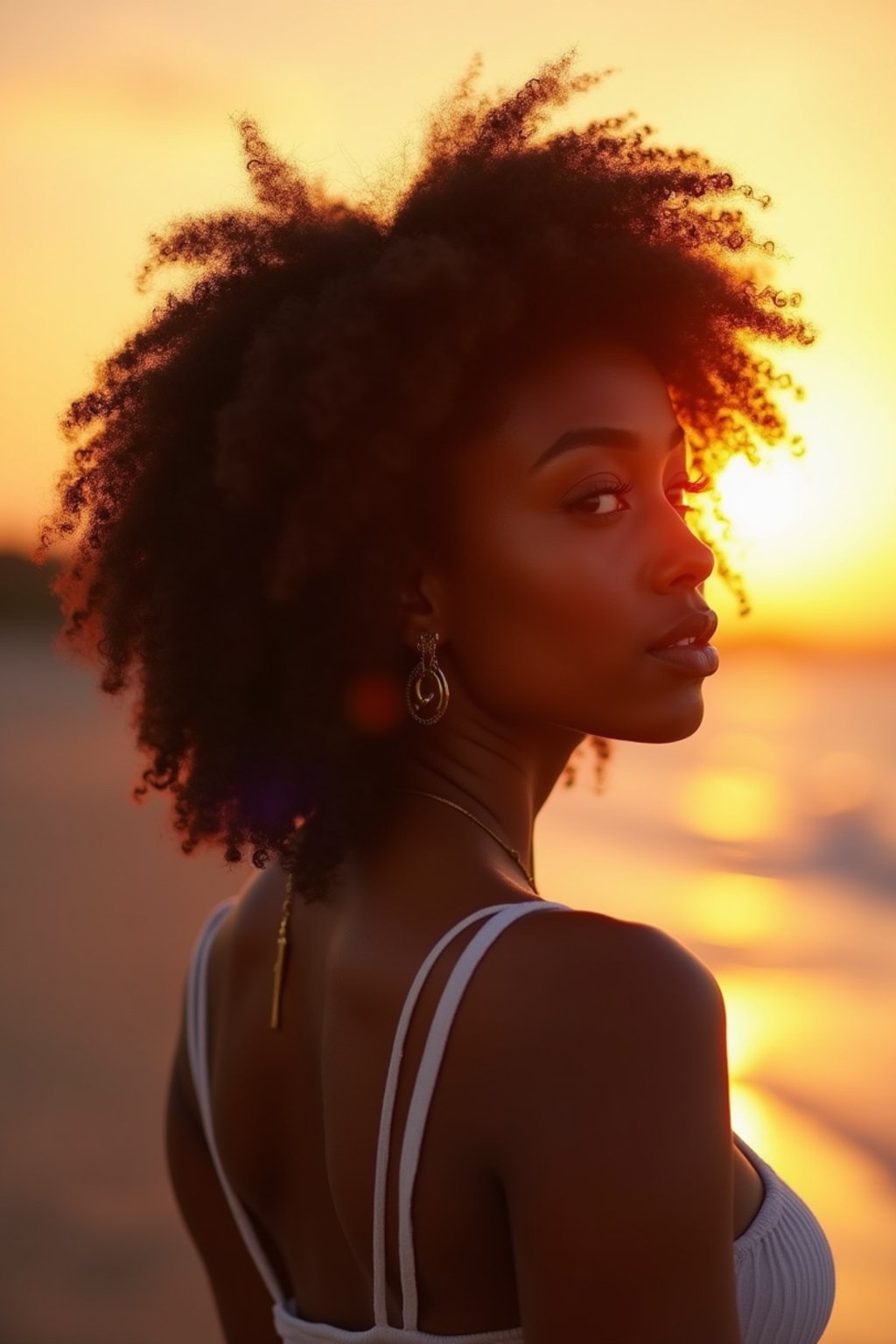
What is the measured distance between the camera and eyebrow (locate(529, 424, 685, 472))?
7.39ft

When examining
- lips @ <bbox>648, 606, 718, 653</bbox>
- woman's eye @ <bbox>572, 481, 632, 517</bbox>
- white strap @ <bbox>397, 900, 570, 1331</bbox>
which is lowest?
white strap @ <bbox>397, 900, 570, 1331</bbox>

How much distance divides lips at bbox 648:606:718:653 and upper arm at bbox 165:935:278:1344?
1.10m

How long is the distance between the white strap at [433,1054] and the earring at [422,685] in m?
0.52

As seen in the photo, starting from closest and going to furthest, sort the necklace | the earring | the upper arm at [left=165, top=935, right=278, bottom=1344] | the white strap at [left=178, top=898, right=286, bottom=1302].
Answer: the necklace < the earring < the white strap at [left=178, top=898, right=286, bottom=1302] < the upper arm at [left=165, top=935, right=278, bottom=1344]

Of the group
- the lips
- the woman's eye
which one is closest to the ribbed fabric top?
the lips

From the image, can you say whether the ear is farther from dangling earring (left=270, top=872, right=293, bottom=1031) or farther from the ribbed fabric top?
the ribbed fabric top

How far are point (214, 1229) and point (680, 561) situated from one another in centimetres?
144

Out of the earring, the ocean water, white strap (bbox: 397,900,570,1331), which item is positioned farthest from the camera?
the ocean water

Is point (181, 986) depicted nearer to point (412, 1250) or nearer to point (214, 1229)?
point (214, 1229)

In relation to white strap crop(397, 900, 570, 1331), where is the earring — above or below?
above

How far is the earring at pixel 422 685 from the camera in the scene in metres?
2.33

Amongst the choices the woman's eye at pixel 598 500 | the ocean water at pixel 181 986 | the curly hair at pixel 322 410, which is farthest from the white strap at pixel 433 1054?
the ocean water at pixel 181 986

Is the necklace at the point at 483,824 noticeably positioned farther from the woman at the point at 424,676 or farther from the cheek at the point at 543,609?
the cheek at the point at 543,609

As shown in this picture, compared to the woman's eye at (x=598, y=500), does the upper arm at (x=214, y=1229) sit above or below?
below
